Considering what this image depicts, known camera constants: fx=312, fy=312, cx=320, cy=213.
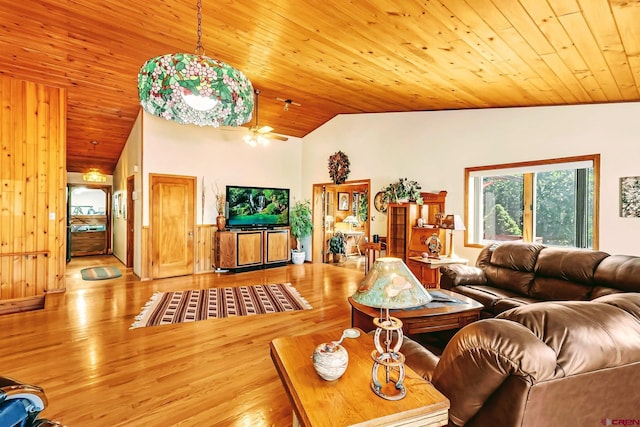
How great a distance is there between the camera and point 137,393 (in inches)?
88.6

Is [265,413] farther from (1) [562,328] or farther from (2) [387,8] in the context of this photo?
(2) [387,8]

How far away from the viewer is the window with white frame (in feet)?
13.1

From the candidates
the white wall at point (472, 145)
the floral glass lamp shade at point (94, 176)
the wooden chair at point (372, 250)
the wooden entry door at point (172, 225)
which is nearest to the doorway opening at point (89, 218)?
the floral glass lamp shade at point (94, 176)

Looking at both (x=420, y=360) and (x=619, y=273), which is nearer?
(x=420, y=360)

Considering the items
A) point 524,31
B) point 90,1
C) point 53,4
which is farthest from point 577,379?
point 53,4

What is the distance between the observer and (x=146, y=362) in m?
2.70

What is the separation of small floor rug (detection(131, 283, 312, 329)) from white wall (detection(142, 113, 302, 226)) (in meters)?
2.01

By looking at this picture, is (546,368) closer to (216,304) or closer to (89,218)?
(216,304)

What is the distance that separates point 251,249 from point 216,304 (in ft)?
8.12

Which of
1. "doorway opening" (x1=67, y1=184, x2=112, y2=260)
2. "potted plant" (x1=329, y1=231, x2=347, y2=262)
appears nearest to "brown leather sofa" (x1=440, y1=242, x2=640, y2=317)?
"potted plant" (x1=329, y1=231, x2=347, y2=262)

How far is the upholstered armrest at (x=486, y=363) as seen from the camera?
1.01 metres

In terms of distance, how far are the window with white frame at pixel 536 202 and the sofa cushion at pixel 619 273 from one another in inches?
47.7

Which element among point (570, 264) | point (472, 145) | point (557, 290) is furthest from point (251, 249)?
point (570, 264)

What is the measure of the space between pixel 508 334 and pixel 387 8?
7.31 ft
